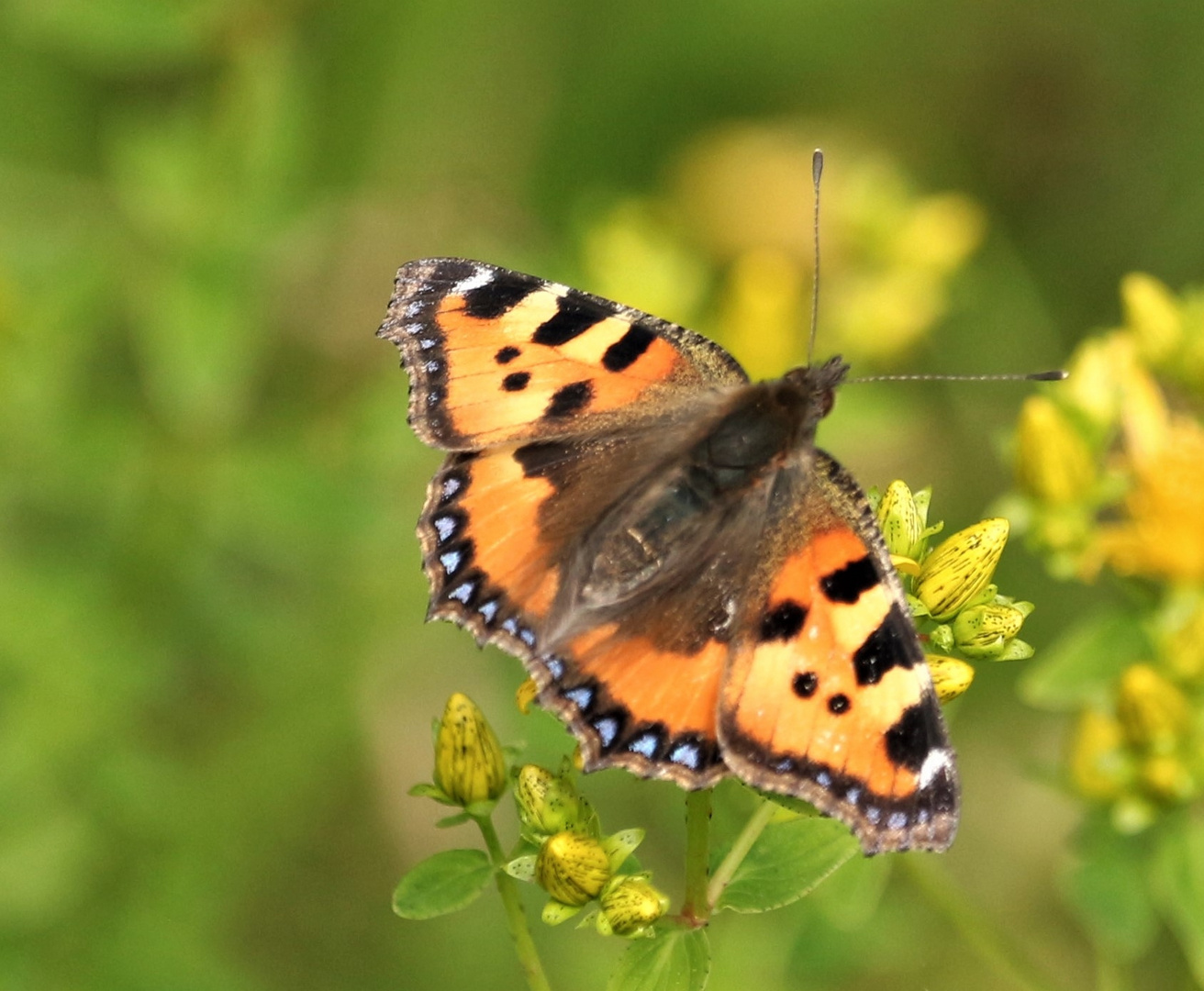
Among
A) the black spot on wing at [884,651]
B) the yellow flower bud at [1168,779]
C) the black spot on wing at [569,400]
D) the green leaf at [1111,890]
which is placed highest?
the black spot on wing at [569,400]

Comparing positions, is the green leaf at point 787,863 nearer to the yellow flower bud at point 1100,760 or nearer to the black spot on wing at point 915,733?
the black spot on wing at point 915,733

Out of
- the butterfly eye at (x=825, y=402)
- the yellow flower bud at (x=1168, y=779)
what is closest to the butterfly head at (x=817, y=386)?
the butterfly eye at (x=825, y=402)

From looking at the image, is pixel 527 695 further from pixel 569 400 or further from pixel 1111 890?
pixel 1111 890

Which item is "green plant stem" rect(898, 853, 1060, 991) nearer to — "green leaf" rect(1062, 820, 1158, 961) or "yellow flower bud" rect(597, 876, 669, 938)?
"green leaf" rect(1062, 820, 1158, 961)

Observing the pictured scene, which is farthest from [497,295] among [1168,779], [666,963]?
[1168,779]

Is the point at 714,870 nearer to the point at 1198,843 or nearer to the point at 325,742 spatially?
the point at 1198,843

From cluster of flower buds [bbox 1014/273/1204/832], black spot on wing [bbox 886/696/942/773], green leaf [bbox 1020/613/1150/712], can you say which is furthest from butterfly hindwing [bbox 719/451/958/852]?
cluster of flower buds [bbox 1014/273/1204/832]

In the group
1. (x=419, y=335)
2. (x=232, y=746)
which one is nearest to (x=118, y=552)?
(x=232, y=746)
